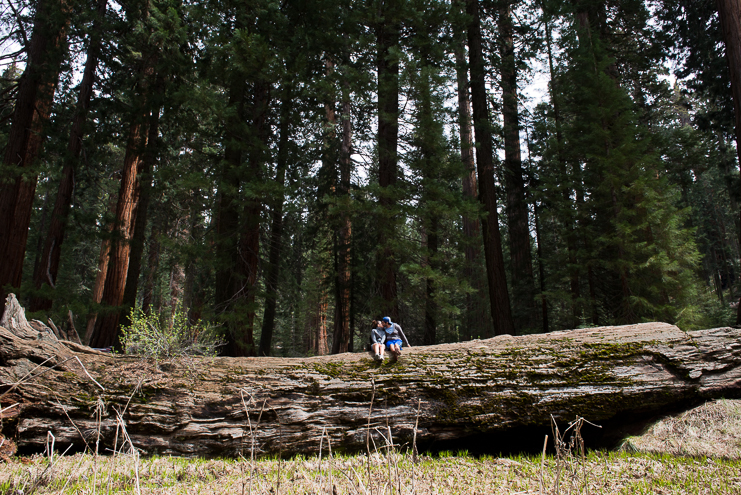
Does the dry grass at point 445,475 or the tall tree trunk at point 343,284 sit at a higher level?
the tall tree trunk at point 343,284

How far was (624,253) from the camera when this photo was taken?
1070 centimetres

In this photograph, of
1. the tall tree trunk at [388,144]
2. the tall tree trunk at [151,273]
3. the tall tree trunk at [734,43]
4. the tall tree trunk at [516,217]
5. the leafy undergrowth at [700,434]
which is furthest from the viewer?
the tall tree trunk at [516,217]

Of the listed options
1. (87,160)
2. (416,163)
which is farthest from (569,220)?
(87,160)

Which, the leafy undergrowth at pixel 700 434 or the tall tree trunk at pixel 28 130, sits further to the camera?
the tall tree trunk at pixel 28 130

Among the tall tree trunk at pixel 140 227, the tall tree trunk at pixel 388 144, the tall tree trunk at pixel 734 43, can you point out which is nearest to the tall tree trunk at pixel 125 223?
the tall tree trunk at pixel 140 227

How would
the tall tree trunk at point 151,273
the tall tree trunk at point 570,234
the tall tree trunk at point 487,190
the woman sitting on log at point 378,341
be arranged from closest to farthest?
the woman sitting on log at point 378,341, the tall tree trunk at point 487,190, the tall tree trunk at point 570,234, the tall tree trunk at point 151,273

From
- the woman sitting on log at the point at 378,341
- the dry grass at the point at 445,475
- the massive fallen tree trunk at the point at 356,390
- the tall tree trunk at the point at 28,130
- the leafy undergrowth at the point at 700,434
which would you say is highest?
the tall tree trunk at the point at 28,130

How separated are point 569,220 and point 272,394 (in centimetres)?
1121

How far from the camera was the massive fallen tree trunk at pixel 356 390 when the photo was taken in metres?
4.99

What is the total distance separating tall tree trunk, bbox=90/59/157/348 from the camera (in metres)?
10.5

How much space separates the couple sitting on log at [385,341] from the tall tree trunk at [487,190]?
5794 millimetres

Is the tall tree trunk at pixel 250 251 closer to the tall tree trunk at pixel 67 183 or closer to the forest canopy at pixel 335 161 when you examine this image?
the forest canopy at pixel 335 161

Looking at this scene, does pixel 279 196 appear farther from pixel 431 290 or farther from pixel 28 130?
pixel 28 130

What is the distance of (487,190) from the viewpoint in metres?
12.2
